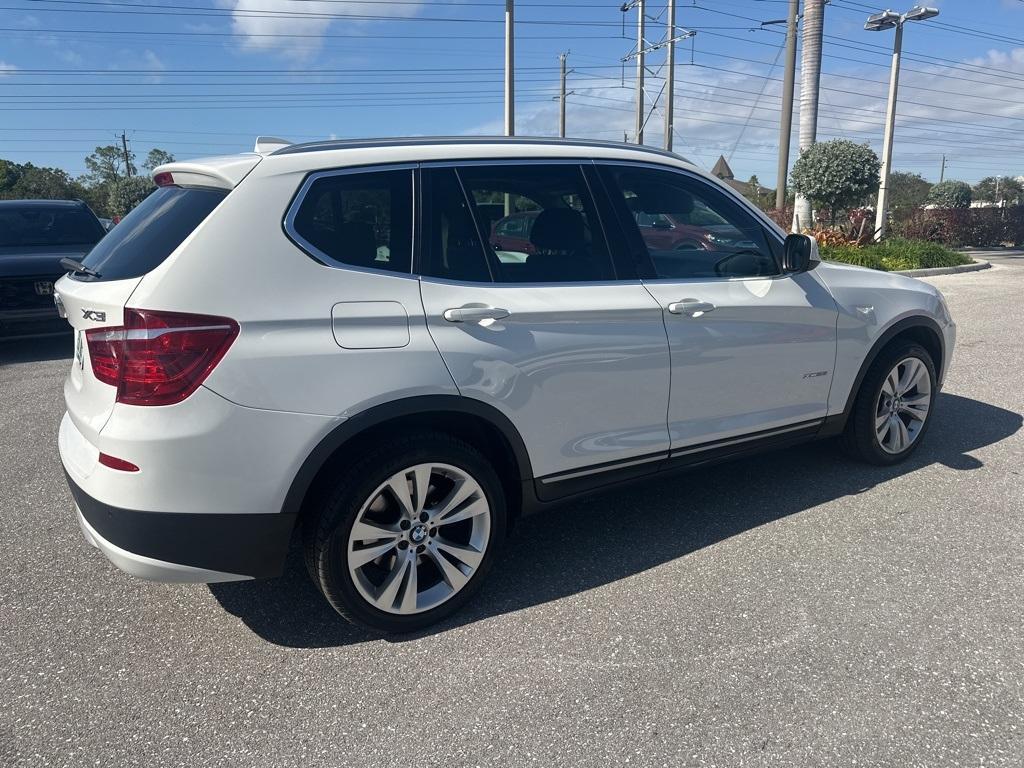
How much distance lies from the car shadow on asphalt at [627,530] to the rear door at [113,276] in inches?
41.3

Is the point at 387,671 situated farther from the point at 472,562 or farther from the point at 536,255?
the point at 536,255

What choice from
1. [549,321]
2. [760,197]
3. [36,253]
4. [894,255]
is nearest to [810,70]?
[894,255]

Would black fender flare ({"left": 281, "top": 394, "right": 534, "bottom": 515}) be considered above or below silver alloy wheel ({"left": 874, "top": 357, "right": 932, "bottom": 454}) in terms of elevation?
above

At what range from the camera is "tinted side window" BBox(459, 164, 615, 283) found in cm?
306

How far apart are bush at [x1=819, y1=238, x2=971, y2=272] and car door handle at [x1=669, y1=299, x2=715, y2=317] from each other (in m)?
13.1

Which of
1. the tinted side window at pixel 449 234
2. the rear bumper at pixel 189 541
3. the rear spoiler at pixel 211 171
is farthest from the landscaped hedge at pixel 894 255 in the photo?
the rear bumper at pixel 189 541

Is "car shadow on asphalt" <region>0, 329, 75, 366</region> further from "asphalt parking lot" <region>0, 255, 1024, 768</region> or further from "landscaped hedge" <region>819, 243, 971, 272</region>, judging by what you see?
"landscaped hedge" <region>819, 243, 971, 272</region>

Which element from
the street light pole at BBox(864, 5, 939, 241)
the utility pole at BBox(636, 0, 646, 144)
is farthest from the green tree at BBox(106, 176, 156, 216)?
the street light pole at BBox(864, 5, 939, 241)

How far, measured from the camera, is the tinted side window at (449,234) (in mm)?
2904

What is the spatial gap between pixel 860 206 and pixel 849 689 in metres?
18.2

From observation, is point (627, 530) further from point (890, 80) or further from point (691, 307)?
point (890, 80)

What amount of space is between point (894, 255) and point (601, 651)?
16724 mm

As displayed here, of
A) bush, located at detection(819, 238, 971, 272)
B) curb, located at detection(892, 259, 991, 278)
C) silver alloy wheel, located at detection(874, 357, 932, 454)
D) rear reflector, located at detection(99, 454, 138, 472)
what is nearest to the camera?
rear reflector, located at detection(99, 454, 138, 472)

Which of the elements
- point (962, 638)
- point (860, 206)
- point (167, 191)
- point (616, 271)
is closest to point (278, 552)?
point (167, 191)
